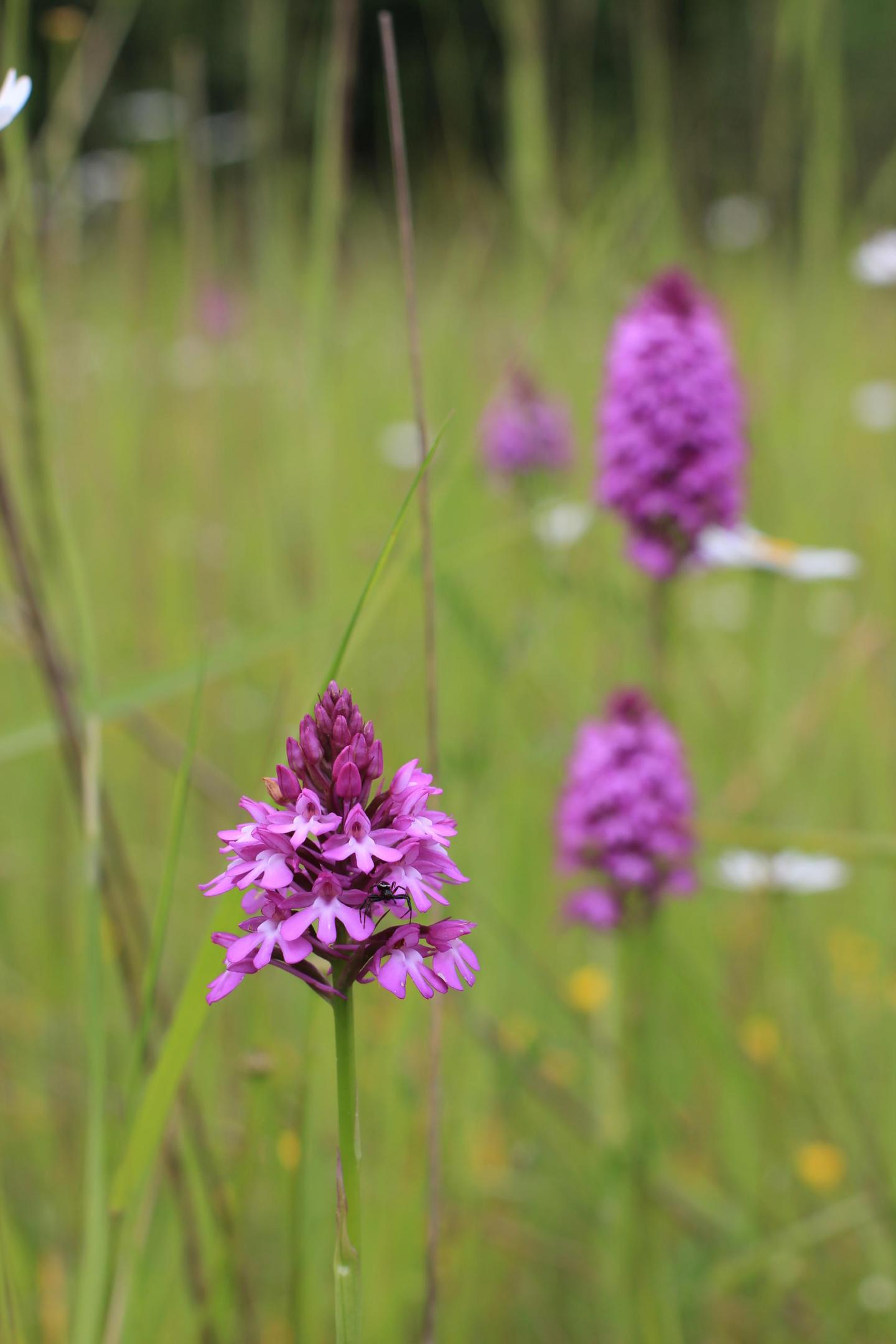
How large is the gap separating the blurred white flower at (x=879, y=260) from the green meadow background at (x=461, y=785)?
0.20 feet

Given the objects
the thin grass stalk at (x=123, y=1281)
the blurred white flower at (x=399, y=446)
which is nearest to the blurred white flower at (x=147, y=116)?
the blurred white flower at (x=399, y=446)

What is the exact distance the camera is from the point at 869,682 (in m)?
2.28

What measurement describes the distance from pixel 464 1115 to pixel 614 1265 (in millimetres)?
252

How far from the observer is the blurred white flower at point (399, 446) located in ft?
A: 9.65

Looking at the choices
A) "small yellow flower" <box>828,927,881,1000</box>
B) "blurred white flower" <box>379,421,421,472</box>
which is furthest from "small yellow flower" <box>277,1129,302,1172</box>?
"blurred white flower" <box>379,421,421,472</box>

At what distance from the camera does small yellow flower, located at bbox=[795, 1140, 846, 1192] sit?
138cm

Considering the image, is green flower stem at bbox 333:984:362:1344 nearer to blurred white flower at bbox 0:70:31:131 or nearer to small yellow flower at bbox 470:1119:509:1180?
blurred white flower at bbox 0:70:31:131

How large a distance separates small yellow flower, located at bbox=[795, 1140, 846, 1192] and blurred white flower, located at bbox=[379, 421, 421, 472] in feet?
5.81

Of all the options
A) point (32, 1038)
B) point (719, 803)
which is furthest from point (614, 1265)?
point (32, 1038)

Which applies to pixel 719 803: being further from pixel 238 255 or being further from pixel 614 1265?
pixel 238 255

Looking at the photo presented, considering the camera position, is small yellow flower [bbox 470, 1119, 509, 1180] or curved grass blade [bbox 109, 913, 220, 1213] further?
small yellow flower [bbox 470, 1119, 509, 1180]

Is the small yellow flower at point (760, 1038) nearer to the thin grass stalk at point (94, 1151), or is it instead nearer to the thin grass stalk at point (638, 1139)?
the thin grass stalk at point (638, 1139)

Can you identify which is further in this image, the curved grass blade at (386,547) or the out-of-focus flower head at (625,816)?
the out-of-focus flower head at (625,816)

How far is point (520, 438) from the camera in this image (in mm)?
2535
